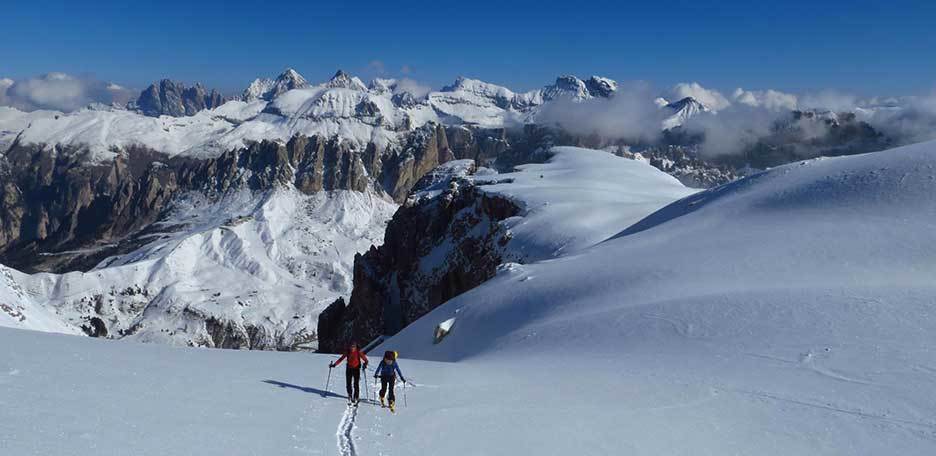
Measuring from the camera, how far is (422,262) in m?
114

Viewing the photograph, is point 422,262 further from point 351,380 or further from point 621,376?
point 351,380

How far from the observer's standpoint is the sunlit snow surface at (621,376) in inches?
542

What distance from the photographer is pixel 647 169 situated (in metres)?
146

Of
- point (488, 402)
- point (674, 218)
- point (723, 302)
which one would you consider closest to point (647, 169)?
point (674, 218)

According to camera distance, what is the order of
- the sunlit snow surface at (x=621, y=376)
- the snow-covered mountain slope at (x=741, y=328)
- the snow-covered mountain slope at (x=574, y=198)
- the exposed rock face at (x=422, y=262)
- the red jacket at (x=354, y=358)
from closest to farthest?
1. the sunlit snow surface at (x=621, y=376)
2. the snow-covered mountain slope at (x=741, y=328)
3. the red jacket at (x=354, y=358)
4. the snow-covered mountain slope at (x=574, y=198)
5. the exposed rock face at (x=422, y=262)

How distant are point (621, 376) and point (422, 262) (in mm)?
93119

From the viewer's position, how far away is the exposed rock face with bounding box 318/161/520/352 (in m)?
95.1

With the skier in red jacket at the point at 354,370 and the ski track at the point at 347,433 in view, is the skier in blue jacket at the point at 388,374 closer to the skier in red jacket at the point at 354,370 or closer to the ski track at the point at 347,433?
the skier in red jacket at the point at 354,370

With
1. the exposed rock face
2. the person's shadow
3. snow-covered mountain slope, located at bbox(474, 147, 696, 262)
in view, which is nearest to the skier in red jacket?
the person's shadow

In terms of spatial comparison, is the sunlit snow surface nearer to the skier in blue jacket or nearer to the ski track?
the ski track

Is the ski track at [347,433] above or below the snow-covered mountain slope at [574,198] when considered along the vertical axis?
below

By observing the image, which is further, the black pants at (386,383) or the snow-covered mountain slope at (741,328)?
the black pants at (386,383)

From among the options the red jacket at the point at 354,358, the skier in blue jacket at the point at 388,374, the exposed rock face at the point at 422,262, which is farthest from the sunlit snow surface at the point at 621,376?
the exposed rock face at the point at 422,262

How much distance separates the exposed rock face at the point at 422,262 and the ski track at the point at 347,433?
63686mm
